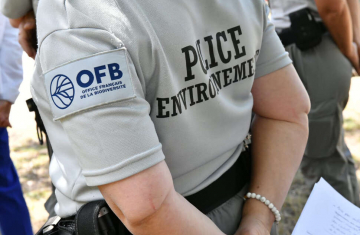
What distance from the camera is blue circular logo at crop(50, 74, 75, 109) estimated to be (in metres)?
0.68

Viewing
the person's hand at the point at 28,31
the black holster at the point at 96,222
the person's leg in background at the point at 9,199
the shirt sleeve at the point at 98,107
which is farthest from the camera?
the person's leg in background at the point at 9,199

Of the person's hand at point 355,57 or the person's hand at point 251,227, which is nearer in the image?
the person's hand at point 251,227

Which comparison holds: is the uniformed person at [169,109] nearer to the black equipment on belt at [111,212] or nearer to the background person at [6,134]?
the black equipment on belt at [111,212]

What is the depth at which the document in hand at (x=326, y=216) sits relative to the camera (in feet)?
3.29

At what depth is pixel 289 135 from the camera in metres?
1.06

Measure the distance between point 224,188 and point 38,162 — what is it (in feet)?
10.3

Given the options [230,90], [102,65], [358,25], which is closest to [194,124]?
[230,90]

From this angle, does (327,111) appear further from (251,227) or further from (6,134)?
(6,134)

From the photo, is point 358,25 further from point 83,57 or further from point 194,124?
point 83,57

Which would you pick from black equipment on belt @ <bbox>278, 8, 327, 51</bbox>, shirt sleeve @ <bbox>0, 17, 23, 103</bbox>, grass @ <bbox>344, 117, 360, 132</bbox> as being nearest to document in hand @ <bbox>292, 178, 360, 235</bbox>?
black equipment on belt @ <bbox>278, 8, 327, 51</bbox>

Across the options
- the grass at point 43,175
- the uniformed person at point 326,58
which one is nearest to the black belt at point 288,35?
the uniformed person at point 326,58

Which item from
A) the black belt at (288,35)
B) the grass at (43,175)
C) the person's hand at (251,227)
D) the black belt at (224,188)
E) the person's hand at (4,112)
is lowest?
the grass at (43,175)

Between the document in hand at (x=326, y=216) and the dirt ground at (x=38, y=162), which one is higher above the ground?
the document in hand at (x=326, y=216)

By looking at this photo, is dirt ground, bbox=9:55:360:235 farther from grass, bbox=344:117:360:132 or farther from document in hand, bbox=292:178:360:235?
document in hand, bbox=292:178:360:235
